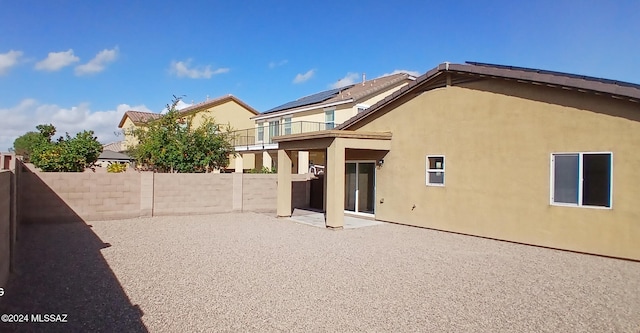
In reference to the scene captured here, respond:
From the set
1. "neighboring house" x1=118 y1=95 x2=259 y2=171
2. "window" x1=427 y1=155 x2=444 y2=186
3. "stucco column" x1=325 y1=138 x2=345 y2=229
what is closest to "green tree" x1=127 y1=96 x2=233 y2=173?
"stucco column" x1=325 y1=138 x2=345 y2=229

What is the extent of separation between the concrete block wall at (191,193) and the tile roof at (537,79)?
24.1ft

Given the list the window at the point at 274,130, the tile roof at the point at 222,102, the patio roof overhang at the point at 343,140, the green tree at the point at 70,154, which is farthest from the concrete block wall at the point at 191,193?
the tile roof at the point at 222,102

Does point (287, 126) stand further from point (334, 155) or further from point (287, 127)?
point (334, 155)

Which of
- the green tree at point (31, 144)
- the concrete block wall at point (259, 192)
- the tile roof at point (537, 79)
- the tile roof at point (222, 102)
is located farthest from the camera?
the tile roof at point (222, 102)

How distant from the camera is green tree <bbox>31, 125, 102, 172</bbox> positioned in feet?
54.1

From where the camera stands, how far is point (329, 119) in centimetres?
2683

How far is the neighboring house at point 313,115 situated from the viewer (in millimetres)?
25656

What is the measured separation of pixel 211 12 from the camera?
54.4 ft

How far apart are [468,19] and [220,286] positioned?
576 inches

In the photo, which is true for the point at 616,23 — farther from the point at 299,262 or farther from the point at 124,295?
the point at 124,295

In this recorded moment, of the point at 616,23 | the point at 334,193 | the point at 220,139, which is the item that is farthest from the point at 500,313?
the point at 220,139

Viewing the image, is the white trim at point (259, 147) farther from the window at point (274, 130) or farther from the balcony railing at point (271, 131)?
the window at point (274, 130)

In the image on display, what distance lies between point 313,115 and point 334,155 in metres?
15.2

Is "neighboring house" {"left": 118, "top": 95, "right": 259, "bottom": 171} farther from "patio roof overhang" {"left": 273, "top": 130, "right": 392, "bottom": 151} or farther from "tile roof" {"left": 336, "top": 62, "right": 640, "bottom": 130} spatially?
"tile roof" {"left": 336, "top": 62, "right": 640, "bottom": 130}
